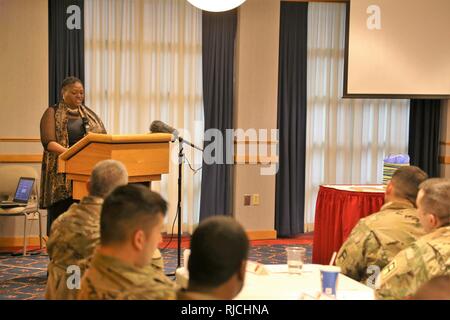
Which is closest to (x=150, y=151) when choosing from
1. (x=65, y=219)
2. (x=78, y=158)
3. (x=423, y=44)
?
(x=78, y=158)

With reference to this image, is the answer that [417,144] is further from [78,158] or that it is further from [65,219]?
[65,219]

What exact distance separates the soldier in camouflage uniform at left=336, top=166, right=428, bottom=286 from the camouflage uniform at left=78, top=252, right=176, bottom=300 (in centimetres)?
146

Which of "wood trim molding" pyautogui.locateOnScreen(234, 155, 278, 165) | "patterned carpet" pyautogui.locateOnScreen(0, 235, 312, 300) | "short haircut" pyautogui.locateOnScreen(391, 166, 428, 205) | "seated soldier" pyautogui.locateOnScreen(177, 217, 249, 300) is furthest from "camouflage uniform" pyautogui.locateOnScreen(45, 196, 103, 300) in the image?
"wood trim molding" pyautogui.locateOnScreen(234, 155, 278, 165)

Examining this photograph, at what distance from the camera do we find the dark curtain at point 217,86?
773 centimetres

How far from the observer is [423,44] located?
7.66m

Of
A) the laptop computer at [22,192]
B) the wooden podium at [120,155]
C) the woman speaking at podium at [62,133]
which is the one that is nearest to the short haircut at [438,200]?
the wooden podium at [120,155]

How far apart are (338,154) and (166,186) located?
7.22 feet

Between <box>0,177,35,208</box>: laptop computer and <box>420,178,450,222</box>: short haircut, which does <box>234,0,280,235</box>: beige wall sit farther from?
<box>420,178,450,222</box>: short haircut

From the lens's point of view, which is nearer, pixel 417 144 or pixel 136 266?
pixel 136 266

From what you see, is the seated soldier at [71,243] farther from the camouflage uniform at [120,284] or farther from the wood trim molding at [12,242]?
the wood trim molding at [12,242]

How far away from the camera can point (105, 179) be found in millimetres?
3045

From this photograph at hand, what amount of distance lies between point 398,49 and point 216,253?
6.28 meters

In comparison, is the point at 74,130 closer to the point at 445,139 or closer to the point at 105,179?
the point at 105,179

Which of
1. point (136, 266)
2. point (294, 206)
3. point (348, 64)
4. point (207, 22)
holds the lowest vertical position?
point (294, 206)
